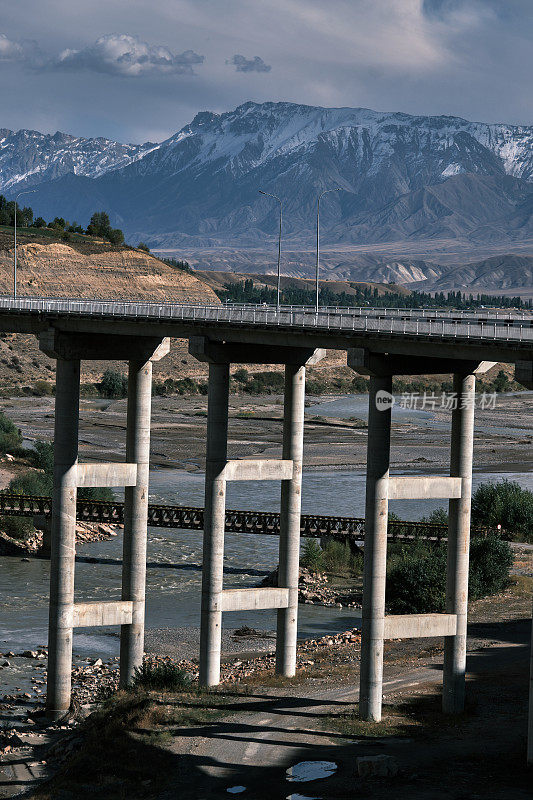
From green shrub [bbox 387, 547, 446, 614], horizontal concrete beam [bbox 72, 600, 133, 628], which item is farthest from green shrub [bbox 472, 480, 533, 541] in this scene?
horizontal concrete beam [bbox 72, 600, 133, 628]

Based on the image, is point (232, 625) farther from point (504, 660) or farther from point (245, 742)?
point (245, 742)

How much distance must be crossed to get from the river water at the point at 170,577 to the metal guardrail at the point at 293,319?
11254 millimetres

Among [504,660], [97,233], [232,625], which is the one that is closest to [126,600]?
[232,625]

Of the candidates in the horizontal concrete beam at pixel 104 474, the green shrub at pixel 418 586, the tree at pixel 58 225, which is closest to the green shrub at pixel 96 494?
the green shrub at pixel 418 586

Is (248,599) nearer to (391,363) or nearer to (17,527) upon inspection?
(391,363)

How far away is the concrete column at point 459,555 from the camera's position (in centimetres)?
3172

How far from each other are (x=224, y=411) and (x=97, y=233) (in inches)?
5897

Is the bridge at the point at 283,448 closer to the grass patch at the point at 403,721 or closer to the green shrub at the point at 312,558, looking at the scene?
the grass patch at the point at 403,721

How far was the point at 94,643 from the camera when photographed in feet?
140

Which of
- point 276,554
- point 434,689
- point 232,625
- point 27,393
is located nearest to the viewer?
point 434,689

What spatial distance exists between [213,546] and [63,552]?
4833 mm

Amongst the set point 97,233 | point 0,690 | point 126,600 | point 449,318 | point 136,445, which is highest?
point 97,233

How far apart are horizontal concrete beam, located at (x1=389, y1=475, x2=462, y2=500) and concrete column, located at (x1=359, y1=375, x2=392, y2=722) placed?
0.34 metres

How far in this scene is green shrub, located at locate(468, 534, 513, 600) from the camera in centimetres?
4688
